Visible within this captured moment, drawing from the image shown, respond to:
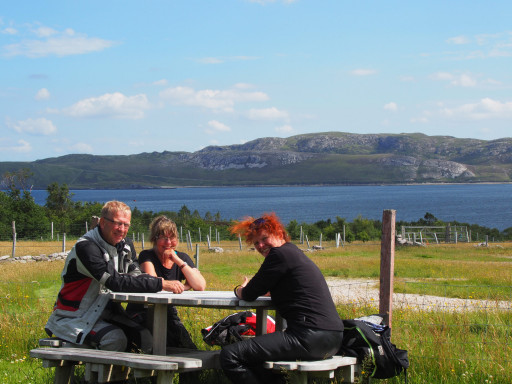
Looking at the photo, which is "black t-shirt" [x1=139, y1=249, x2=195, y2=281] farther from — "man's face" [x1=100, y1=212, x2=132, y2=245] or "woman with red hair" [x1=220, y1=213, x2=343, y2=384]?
"woman with red hair" [x1=220, y1=213, x2=343, y2=384]

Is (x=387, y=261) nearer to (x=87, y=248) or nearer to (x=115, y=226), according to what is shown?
(x=115, y=226)

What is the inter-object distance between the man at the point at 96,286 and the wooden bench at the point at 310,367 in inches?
59.0

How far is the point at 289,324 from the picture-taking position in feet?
15.8

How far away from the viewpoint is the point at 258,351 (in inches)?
187

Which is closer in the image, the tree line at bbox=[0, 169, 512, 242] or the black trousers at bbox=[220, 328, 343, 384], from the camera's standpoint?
the black trousers at bbox=[220, 328, 343, 384]

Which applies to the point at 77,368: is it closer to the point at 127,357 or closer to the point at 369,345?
the point at 127,357

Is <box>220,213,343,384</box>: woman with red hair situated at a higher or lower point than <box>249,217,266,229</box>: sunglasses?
lower

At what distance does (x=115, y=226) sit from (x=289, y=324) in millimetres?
1800

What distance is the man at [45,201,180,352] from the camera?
5250mm

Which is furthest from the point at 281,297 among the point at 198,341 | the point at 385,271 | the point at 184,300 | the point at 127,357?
the point at 198,341

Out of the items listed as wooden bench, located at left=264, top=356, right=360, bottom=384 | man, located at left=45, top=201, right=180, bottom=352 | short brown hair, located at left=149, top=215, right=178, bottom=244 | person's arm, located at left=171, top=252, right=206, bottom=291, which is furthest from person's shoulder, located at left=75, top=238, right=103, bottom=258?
wooden bench, located at left=264, top=356, right=360, bottom=384

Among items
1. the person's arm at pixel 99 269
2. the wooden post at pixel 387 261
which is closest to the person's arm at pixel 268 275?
the person's arm at pixel 99 269

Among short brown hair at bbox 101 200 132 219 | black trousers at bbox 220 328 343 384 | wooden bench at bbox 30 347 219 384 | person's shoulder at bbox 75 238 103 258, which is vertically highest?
short brown hair at bbox 101 200 132 219

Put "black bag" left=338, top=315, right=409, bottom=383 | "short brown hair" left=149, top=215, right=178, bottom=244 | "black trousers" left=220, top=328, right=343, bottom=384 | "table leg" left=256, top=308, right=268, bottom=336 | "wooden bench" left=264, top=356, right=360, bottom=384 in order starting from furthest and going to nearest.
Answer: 1. "short brown hair" left=149, top=215, right=178, bottom=244
2. "table leg" left=256, top=308, right=268, bottom=336
3. "black bag" left=338, top=315, right=409, bottom=383
4. "black trousers" left=220, top=328, right=343, bottom=384
5. "wooden bench" left=264, top=356, right=360, bottom=384
